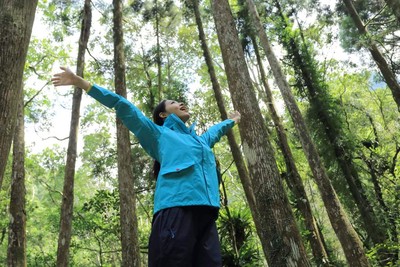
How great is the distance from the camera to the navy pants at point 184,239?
1790mm

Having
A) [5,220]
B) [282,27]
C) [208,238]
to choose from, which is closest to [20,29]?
[208,238]

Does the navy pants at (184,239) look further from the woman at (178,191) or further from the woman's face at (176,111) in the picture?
the woman's face at (176,111)

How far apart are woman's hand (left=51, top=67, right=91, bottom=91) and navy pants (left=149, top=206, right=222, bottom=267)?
97 centimetres

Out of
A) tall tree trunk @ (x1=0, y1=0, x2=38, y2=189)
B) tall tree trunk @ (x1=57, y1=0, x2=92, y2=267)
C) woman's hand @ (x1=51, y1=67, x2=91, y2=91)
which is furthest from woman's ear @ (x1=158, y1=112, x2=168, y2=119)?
tall tree trunk @ (x1=57, y1=0, x2=92, y2=267)

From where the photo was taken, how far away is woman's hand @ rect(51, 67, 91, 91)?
83.2 inches

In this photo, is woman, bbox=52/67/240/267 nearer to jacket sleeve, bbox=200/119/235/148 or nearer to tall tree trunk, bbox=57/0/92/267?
jacket sleeve, bbox=200/119/235/148

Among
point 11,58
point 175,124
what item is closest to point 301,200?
point 175,124

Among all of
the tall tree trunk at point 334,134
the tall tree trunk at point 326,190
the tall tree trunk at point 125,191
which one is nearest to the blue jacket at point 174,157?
the tall tree trunk at point 125,191

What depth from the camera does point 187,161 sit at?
2078 millimetres

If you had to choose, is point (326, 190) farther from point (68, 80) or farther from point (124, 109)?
point (68, 80)

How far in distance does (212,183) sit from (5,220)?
17.0 metres

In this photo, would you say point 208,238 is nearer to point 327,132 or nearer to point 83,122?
point 327,132

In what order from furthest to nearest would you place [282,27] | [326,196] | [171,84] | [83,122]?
[83,122] < [171,84] < [282,27] < [326,196]

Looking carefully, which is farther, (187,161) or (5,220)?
(5,220)
